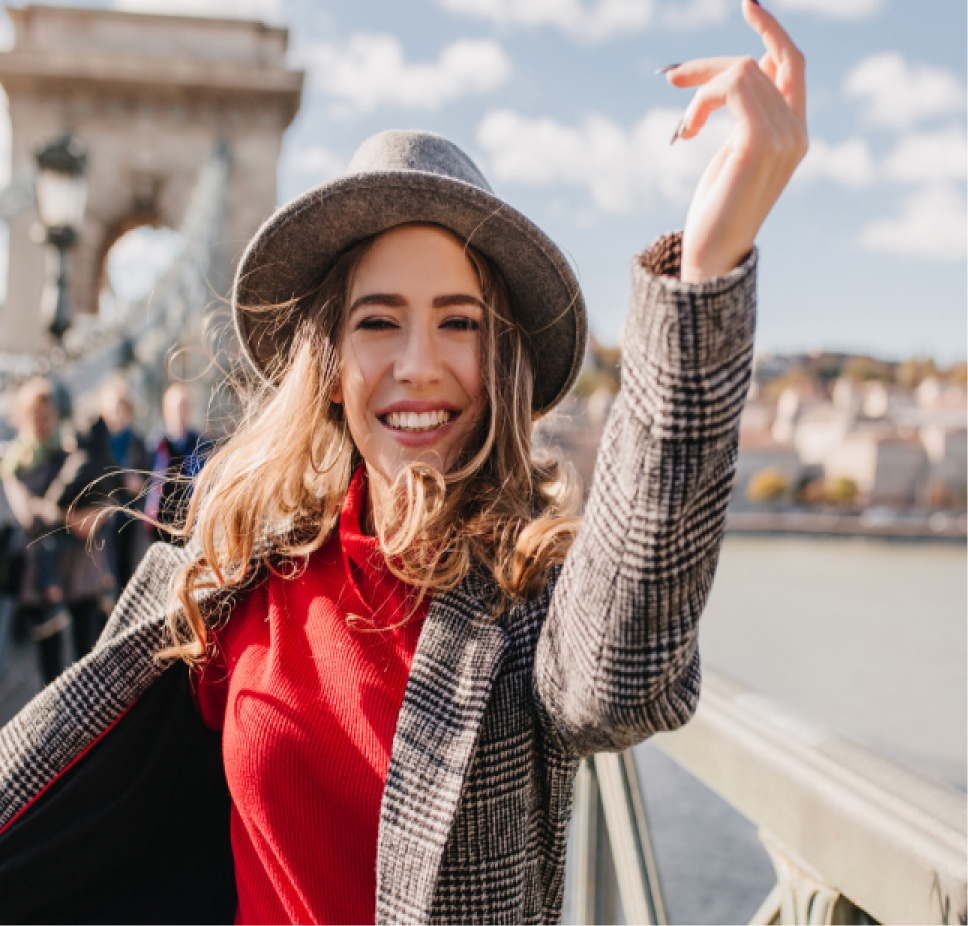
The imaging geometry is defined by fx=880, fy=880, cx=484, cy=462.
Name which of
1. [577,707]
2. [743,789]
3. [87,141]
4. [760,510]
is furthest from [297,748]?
[760,510]

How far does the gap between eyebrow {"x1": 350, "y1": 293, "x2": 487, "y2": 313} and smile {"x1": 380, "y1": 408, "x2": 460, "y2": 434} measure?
0.39 feet

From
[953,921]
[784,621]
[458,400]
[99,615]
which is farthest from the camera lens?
[784,621]

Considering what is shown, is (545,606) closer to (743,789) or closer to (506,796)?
(506,796)

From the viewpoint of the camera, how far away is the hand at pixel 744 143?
0.57 m

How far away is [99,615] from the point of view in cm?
356

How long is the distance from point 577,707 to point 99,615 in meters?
3.33

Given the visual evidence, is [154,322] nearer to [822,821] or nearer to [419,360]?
[419,360]

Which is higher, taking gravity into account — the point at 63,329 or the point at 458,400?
the point at 63,329

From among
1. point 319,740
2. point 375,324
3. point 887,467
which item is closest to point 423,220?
point 375,324

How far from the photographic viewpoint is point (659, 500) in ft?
2.02

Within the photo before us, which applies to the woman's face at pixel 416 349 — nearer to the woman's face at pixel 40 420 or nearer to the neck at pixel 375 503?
the neck at pixel 375 503

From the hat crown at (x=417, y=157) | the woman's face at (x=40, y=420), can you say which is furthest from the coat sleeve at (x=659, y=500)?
the woman's face at (x=40, y=420)

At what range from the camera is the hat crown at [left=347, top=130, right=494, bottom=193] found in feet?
3.30

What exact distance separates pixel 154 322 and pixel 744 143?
11.9 metres
